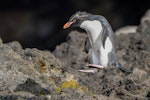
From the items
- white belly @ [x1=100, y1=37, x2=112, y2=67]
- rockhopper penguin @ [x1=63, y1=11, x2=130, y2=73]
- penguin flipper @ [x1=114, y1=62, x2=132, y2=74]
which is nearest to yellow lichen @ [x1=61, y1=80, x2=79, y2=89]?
penguin flipper @ [x1=114, y1=62, x2=132, y2=74]

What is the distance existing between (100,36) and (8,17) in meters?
10.9

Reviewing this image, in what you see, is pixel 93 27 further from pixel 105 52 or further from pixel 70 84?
pixel 70 84

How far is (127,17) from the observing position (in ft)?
55.7

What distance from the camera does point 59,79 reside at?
263 inches

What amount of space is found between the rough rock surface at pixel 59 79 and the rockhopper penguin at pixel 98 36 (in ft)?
0.57

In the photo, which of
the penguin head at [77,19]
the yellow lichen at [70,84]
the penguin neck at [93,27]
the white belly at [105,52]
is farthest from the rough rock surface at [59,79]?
the penguin head at [77,19]

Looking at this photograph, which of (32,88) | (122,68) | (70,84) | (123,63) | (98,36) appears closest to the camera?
(32,88)

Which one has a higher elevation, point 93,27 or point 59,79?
point 93,27

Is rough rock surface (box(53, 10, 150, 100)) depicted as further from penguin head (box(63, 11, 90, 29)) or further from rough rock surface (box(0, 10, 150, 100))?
penguin head (box(63, 11, 90, 29))

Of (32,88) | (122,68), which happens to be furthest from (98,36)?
(32,88)

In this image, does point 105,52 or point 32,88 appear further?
point 105,52

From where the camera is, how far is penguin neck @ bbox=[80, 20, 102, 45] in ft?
25.9

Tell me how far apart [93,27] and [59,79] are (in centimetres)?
145

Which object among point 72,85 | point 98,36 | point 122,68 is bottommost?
point 72,85
